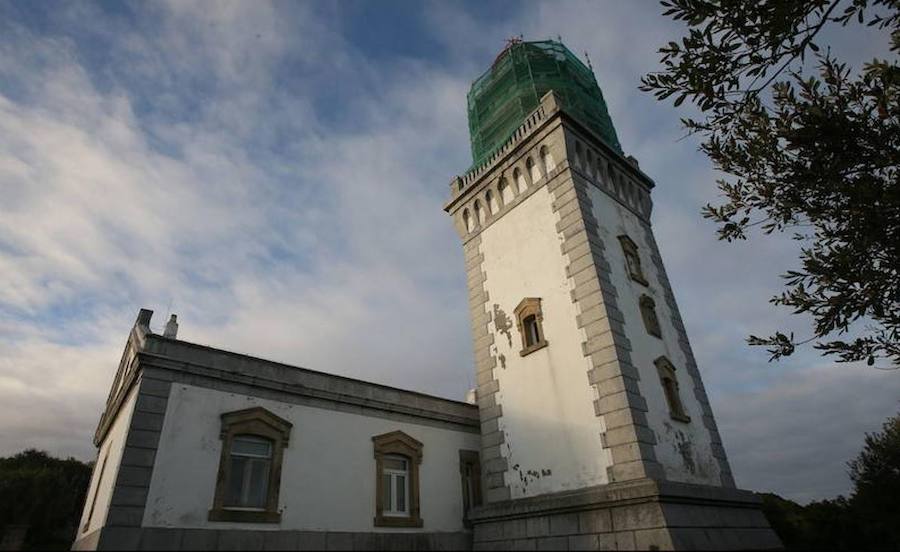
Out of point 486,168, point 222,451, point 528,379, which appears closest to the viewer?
point 222,451

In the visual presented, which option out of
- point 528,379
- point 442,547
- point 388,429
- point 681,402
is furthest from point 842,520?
point 388,429

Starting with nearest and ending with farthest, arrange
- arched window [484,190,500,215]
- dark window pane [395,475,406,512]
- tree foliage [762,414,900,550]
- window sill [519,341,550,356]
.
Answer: tree foliage [762,414,900,550], dark window pane [395,475,406,512], window sill [519,341,550,356], arched window [484,190,500,215]

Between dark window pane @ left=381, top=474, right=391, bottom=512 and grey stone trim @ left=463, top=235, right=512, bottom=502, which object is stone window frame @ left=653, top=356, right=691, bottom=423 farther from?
dark window pane @ left=381, top=474, right=391, bottom=512

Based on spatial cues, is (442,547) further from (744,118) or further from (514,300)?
(744,118)

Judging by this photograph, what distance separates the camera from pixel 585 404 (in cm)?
1378

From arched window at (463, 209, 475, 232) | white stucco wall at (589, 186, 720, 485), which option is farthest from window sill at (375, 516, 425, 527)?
arched window at (463, 209, 475, 232)

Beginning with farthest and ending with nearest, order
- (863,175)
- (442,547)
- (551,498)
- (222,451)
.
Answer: (442,547) < (551,498) < (222,451) < (863,175)

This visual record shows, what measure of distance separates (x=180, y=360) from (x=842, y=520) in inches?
588

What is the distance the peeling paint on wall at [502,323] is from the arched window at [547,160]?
17.6 feet

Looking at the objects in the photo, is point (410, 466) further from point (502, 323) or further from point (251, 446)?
point (502, 323)

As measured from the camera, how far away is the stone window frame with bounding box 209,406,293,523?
38.1ft

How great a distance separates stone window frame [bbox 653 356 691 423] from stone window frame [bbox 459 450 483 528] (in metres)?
6.68

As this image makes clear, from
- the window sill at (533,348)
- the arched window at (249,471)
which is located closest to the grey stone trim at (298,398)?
the arched window at (249,471)

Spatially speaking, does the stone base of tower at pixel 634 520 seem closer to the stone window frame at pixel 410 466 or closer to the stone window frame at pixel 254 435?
the stone window frame at pixel 410 466
